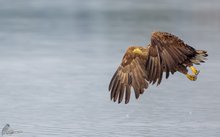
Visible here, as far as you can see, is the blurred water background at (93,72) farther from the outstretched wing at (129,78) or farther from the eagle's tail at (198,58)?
the eagle's tail at (198,58)

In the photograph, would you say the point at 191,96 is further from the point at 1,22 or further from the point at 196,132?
the point at 1,22

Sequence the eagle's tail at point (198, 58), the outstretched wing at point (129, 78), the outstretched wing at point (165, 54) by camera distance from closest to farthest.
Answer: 1. the outstretched wing at point (165, 54)
2. the eagle's tail at point (198, 58)
3. the outstretched wing at point (129, 78)

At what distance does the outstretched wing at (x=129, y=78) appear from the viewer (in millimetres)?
9078

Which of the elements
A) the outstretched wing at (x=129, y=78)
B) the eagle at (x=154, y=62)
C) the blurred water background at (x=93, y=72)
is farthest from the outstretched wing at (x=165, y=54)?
the blurred water background at (x=93, y=72)

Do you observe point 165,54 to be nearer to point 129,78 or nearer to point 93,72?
point 129,78

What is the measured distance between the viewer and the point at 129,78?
30.2 ft

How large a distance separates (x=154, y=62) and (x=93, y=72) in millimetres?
5633

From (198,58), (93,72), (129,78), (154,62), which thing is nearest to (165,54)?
(154,62)

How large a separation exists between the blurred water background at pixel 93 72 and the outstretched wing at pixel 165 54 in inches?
51.3

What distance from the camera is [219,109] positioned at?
11.1m

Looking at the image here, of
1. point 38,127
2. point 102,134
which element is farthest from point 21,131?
point 102,134

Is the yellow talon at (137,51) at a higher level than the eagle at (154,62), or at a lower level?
higher

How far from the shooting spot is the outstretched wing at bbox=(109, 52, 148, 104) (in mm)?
9078

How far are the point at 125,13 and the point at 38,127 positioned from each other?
13244mm
